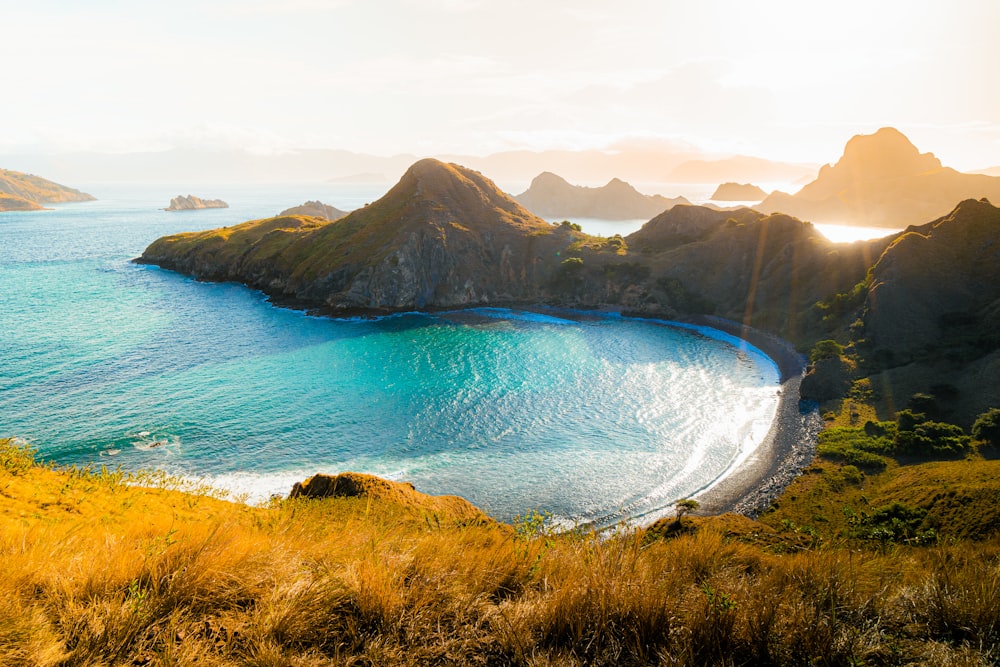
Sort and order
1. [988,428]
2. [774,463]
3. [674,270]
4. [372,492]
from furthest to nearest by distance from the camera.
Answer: [674,270]
[774,463]
[988,428]
[372,492]

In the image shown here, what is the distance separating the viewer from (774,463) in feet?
137

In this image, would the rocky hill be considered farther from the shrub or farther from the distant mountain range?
the shrub

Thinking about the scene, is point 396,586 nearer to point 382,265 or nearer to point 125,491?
point 125,491

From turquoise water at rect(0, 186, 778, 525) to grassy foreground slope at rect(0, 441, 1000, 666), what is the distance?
30.5m

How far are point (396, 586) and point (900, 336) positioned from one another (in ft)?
238

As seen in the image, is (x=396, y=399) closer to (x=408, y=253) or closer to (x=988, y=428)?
(x=408, y=253)

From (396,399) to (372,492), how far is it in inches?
1273

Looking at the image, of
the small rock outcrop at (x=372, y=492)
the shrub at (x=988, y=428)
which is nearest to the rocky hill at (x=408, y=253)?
the small rock outcrop at (x=372, y=492)

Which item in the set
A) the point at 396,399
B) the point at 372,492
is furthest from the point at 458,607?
the point at 396,399

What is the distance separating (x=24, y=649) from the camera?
4.72 metres

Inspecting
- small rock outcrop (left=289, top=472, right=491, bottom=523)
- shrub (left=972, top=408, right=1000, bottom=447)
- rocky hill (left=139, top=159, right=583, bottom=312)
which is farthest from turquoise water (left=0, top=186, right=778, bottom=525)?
shrub (left=972, top=408, right=1000, bottom=447)

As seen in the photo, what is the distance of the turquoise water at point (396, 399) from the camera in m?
39.5

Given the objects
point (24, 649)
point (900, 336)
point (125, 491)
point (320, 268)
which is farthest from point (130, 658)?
point (320, 268)

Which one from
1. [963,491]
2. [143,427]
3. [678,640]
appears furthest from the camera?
[143,427]
